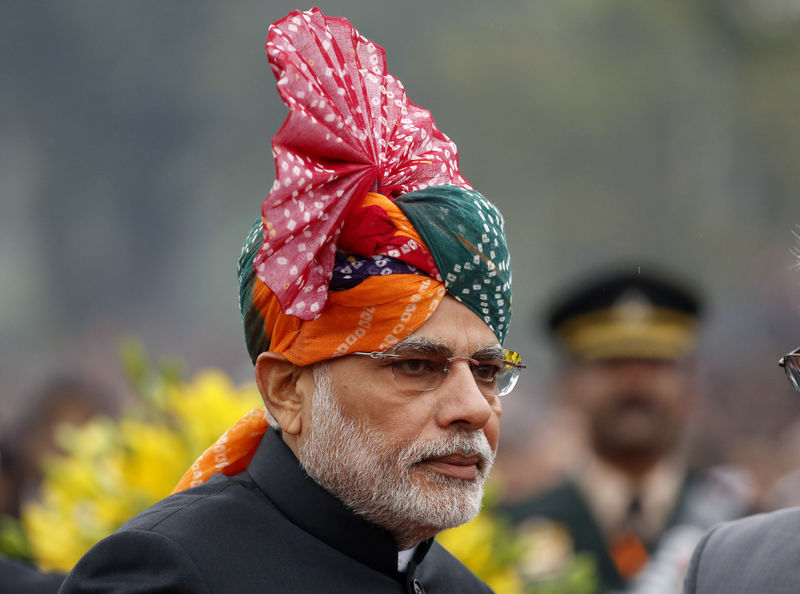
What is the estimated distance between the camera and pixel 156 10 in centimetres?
960

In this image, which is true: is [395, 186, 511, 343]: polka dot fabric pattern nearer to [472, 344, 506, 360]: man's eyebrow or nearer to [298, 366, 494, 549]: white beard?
[472, 344, 506, 360]: man's eyebrow

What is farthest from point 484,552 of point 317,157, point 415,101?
point 415,101

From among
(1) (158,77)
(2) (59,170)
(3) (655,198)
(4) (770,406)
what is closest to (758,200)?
(3) (655,198)

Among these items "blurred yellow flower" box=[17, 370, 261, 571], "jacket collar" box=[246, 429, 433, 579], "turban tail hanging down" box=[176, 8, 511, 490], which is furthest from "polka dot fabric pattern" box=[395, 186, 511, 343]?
"blurred yellow flower" box=[17, 370, 261, 571]

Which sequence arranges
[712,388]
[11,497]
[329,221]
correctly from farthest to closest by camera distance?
[712,388], [11,497], [329,221]

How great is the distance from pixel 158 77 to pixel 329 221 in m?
7.16

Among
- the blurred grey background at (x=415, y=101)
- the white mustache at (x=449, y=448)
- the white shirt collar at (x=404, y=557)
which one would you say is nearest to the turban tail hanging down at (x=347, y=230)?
the white mustache at (x=449, y=448)

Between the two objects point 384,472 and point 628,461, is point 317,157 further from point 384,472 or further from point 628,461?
point 628,461

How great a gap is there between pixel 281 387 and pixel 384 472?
15.2 inches

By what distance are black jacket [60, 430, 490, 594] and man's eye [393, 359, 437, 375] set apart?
390 mm

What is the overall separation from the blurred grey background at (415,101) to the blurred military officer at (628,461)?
1046mm

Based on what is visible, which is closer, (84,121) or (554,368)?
(554,368)

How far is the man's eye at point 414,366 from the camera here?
289 cm

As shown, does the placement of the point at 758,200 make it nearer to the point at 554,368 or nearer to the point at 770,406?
the point at 770,406
